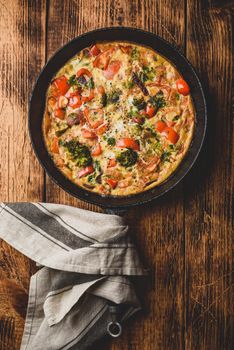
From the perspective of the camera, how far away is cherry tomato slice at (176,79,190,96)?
12.1 feet

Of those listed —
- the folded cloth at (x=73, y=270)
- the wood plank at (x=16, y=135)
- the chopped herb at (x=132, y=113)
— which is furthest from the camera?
the wood plank at (x=16, y=135)

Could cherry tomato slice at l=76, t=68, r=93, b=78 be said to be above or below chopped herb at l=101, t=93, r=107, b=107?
above

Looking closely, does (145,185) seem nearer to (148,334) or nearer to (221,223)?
(221,223)

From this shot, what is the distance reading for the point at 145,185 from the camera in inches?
146

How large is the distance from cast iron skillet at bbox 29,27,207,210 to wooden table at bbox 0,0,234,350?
153 mm

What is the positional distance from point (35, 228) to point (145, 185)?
965 mm

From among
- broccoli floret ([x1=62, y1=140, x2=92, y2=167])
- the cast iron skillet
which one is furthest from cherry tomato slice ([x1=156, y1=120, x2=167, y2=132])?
broccoli floret ([x1=62, y1=140, x2=92, y2=167])

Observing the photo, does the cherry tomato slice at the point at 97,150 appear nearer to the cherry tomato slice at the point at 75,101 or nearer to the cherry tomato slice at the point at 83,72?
the cherry tomato slice at the point at 75,101

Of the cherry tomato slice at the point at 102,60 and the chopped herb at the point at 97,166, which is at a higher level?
the cherry tomato slice at the point at 102,60

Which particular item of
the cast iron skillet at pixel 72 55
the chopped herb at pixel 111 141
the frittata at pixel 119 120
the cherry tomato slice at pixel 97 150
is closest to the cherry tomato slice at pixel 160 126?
the frittata at pixel 119 120

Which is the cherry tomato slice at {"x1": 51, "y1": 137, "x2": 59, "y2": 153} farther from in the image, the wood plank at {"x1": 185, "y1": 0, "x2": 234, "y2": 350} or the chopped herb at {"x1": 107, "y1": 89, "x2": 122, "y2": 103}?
the wood plank at {"x1": 185, "y1": 0, "x2": 234, "y2": 350}

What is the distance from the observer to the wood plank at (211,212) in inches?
149

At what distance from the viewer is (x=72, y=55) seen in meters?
3.80

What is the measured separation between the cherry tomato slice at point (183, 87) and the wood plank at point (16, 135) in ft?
3.92
